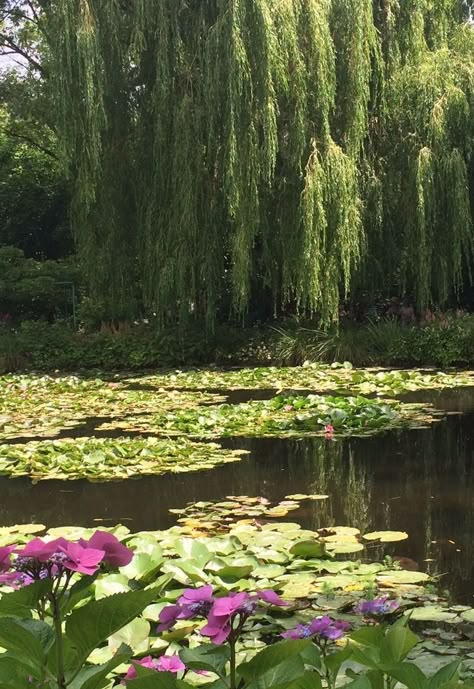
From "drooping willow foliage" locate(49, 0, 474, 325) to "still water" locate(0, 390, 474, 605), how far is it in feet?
18.3

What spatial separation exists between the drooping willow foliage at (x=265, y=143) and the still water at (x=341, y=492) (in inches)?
220

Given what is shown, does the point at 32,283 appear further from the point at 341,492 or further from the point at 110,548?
the point at 110,548

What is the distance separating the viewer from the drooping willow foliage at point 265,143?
10.6m

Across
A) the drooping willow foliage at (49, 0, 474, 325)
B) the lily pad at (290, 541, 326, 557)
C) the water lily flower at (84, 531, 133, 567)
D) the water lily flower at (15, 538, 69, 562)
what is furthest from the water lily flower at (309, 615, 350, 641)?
the drooping willow foliage at (49, 0, 474, 325)

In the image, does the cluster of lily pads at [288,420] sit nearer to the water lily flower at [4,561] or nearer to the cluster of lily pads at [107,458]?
the cluster of lily pads at [107,458]

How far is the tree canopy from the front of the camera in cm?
1058

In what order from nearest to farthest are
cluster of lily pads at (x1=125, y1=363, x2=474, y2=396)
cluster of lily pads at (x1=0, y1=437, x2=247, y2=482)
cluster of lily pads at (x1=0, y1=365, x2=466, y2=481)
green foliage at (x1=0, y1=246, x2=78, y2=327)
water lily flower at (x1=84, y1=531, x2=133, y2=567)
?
water lily flower at (x1=84, y1=531, x2=133, y2=567) → cluster of lily pads at (x1=0, y1=437, x2=247, y2=482) → cluster of lily pads at (x1=0, y1=365, x2=466, y2=481) → cluster of lily pads at (x1=125, y1=363, x2=474, y2=396) → green foliage at (x1=0, y1=246, x2=78, y2=327)

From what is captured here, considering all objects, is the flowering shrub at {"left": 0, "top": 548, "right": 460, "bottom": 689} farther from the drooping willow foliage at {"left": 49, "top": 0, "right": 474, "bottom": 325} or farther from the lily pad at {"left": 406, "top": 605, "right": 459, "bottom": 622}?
the drooping willow foliage at {"left": 49, "top": 0, "right": 474, "bottom": 325}

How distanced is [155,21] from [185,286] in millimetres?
3806

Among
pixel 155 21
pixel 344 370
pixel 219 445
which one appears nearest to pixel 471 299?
pixel 344 370

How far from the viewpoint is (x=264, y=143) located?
10648mm

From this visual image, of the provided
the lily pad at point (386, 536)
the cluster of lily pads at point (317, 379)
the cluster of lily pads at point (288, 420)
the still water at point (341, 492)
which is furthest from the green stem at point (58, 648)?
the cluster of lily pads at point (317, 379)

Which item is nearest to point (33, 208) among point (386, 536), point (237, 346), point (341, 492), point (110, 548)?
point (237, 346)

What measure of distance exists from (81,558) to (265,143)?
32.9 ft
